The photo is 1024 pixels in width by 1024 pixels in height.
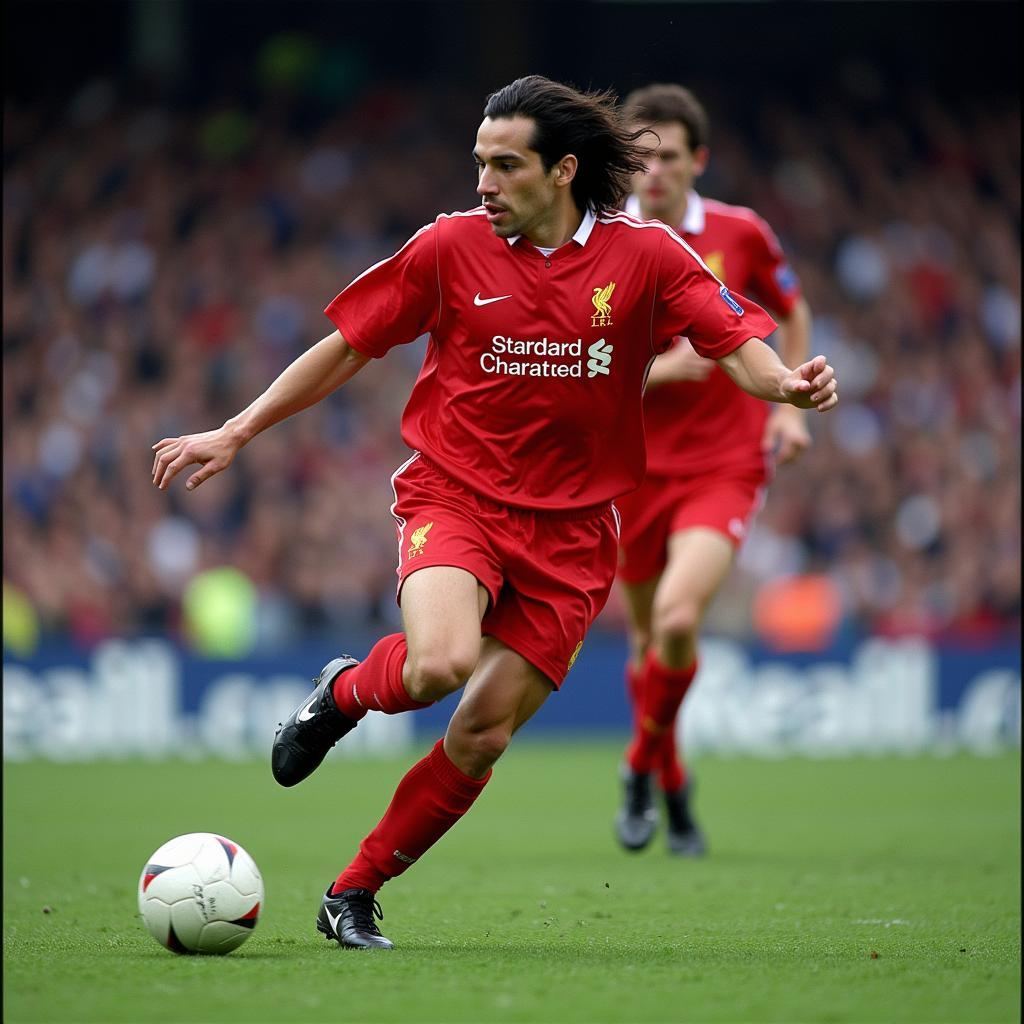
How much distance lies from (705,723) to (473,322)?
9.75m

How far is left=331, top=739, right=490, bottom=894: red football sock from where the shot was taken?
4957mm

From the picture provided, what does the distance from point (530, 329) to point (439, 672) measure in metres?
1.08

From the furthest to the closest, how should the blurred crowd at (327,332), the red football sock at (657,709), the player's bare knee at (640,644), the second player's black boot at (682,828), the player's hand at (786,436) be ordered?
the blurred crowd at (327,332), the player's bare knee at (640,644), the second player's black boot at (682,828), the red football sock at (657,709), the player's hand at (786,436)

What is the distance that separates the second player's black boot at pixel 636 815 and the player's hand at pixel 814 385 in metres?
3.30

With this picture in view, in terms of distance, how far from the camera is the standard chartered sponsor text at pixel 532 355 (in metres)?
4.99

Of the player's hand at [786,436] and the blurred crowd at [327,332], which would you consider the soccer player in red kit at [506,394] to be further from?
the blurred crowd at [327,332]

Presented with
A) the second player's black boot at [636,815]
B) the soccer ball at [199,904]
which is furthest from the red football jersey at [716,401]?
the soccer ball at [199,904]

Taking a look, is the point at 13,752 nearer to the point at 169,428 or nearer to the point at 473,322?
the point at 169,428

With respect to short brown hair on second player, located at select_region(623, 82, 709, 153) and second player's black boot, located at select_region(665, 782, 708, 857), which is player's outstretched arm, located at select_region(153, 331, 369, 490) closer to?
short brown hair on second player, located at select_region(623, 82, 709, 153)

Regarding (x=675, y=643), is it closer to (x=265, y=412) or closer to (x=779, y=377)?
(x=779, y=377)

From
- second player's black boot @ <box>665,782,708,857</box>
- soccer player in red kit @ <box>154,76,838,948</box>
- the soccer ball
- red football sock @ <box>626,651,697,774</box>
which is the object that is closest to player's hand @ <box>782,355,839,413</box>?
soccer player in red kit @ <box>154,76,838,948</box>

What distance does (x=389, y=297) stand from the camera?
5047mm

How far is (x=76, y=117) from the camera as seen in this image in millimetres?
19672

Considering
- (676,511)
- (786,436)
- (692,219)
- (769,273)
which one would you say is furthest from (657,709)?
(692,219)
